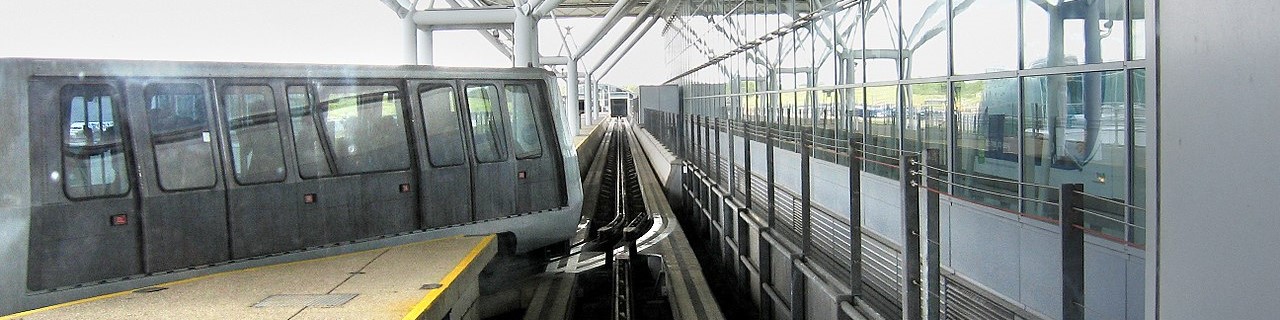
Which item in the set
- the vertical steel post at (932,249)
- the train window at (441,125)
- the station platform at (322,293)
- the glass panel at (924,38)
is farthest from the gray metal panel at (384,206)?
the vertical steel post at (932,249)

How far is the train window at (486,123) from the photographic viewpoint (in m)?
11.0

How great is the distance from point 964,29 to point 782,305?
2839 millimetres

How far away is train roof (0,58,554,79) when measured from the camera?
7.34 metres

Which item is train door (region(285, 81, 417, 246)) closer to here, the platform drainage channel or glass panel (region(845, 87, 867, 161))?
the platform drainage channel

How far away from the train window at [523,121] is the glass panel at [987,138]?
4.48m

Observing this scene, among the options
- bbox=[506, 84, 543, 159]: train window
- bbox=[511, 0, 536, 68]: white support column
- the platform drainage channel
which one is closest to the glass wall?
the platform drainage channel

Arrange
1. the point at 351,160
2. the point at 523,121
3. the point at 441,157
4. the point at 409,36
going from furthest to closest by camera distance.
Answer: the point at 409,36
the point at 523,121
the point at 441,157
the point at 351,160

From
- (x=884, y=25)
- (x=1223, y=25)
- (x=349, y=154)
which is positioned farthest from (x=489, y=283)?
(x=1223, y=25)

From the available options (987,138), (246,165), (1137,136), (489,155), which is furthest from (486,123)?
(1137,136)

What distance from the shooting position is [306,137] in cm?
927

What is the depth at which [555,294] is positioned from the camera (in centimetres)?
1205

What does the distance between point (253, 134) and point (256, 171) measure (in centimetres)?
29

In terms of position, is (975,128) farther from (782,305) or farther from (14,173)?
(14,173)

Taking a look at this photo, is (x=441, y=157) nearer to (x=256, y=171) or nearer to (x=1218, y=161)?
(x=256, y=171)
